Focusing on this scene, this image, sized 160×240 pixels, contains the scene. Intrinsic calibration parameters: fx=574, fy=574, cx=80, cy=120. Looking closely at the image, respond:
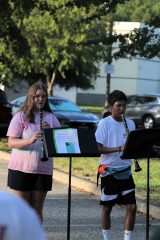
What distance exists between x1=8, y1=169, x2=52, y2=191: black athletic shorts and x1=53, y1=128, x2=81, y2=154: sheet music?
0.32m

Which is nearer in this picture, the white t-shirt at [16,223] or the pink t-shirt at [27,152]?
the white t-shirt at [16,223]

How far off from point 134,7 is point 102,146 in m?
75.9

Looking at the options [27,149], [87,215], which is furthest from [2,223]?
[87,215]

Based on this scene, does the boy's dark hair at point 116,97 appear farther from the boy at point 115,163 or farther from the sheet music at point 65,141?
the sheet music at point 65,141

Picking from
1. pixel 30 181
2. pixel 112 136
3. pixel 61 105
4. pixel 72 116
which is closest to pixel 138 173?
pixel 112 136

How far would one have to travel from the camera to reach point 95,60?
39406 mm

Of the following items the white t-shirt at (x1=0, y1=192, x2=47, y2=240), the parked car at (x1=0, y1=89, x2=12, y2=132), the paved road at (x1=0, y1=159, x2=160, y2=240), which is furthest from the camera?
the parked car at (x1=0, y1=89, x2=12, y2=132)

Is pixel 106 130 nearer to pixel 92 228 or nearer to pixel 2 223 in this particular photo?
pixel 92 228

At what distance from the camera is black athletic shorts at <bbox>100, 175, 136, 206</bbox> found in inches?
217

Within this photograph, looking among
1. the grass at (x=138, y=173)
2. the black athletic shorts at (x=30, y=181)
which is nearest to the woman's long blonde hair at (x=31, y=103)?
the black athletic shorts at (x=30, y=181)

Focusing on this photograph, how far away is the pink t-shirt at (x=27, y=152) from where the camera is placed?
5.20m

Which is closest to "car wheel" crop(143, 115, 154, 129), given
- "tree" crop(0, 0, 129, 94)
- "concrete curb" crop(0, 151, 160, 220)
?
"tree" crop(0, 0, 129, 94)

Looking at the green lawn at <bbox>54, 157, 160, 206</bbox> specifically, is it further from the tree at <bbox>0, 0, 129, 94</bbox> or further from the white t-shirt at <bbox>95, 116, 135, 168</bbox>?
the tree at <bbox>0, 0, 129, 94</bbox>

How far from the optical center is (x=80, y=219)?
308 inches
